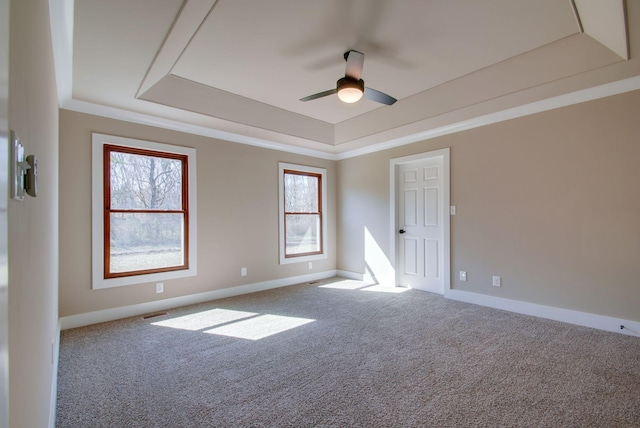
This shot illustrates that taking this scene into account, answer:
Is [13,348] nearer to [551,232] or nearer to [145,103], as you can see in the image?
[145,103]

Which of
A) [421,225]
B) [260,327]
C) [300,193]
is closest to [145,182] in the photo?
[260,327]

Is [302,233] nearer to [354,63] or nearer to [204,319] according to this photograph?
[204,319]

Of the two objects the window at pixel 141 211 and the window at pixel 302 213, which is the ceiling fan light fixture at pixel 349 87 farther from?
the window at pixel 302 213

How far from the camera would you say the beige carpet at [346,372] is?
191 cm

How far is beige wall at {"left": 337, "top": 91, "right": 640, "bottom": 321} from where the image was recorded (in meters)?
3.15

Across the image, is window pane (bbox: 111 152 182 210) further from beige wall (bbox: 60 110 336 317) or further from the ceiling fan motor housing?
the ceiling fan motor housing

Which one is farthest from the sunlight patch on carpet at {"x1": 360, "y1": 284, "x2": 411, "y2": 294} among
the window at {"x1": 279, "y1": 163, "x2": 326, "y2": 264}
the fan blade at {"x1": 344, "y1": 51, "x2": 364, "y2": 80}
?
the fan blade at {"x1": 344, "y1": 51, "x2": 364, "y2": 80}

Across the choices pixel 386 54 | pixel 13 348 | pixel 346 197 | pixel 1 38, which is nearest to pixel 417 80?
pixel 386 54

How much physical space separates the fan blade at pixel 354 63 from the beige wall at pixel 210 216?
2551 millimetres

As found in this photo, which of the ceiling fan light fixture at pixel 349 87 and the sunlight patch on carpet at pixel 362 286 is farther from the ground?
the ceiling fan light fixture at pixel 349 87

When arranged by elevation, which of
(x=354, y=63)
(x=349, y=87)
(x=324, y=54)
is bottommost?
(x=349, y=87)

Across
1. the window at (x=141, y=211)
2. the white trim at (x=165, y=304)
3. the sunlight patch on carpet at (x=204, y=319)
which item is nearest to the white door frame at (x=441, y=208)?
the white trim at (x=165, y=304)

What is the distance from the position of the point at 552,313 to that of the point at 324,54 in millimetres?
3850

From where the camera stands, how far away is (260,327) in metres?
3.37
